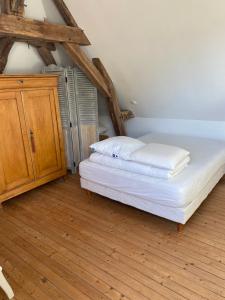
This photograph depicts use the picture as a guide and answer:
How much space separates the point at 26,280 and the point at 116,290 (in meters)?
0.69

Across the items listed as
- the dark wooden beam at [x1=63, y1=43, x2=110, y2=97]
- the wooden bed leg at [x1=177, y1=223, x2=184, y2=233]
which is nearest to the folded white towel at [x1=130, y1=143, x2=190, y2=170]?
the wooden bed leg at [x1=177, y1=223, x2=184, y2=233]

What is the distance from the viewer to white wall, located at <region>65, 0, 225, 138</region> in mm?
2256

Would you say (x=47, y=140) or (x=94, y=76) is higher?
(x=94, y=76)

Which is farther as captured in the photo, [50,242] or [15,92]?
[15,92]

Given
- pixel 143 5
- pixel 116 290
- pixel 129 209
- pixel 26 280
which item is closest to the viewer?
pixel 116 290

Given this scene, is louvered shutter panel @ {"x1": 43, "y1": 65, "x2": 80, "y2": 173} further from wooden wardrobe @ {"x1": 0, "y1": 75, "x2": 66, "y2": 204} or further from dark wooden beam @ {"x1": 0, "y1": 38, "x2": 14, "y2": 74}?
dark wooden beam @ {"x1": 0, "y1": 38, "x2": 14, "y2": 74}

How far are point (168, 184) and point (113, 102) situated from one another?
2015 millimetres

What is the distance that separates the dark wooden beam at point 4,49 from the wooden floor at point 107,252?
1793mm

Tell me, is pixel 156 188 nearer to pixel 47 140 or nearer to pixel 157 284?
pixel 157 284

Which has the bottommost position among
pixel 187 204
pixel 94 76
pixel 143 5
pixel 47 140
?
pixel 187 204

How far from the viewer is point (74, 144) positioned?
3.58 metres

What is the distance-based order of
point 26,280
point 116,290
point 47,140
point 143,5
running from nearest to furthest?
point 116,290 → point 26,280 → point 143,5 → point 47,140

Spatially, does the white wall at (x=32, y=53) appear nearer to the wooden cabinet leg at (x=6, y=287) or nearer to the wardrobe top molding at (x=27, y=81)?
the wardrobe top molding at (x=27, y=81)

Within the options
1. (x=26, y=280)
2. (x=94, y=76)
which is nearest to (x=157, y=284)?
(x=26, y=280)
